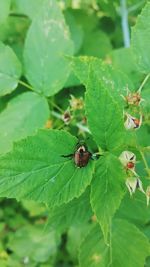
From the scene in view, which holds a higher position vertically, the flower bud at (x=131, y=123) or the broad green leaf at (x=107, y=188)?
the flower bud at (x=131, y=123)

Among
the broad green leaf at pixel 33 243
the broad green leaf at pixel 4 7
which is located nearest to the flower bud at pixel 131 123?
the broad green leaf at pixel 4 7

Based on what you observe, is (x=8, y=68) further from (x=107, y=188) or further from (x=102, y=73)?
(x=107, y=188)

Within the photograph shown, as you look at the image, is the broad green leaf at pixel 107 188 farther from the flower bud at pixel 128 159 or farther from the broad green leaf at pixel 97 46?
the broad green leaf at pixel 97 46

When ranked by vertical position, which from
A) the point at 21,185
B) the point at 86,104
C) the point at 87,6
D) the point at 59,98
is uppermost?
the point at 87,6

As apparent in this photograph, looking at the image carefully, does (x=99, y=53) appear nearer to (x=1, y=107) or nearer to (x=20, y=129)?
(x=1, y=107)

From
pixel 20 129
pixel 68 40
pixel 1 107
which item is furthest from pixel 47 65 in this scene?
pixel 1 107

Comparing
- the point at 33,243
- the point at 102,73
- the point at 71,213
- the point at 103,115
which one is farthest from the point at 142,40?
the point at 33,243

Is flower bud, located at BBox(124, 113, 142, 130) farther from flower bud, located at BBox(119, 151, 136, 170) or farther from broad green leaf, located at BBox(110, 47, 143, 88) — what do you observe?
broad green leaf, located at BBox(110, 47, 143, 88)
